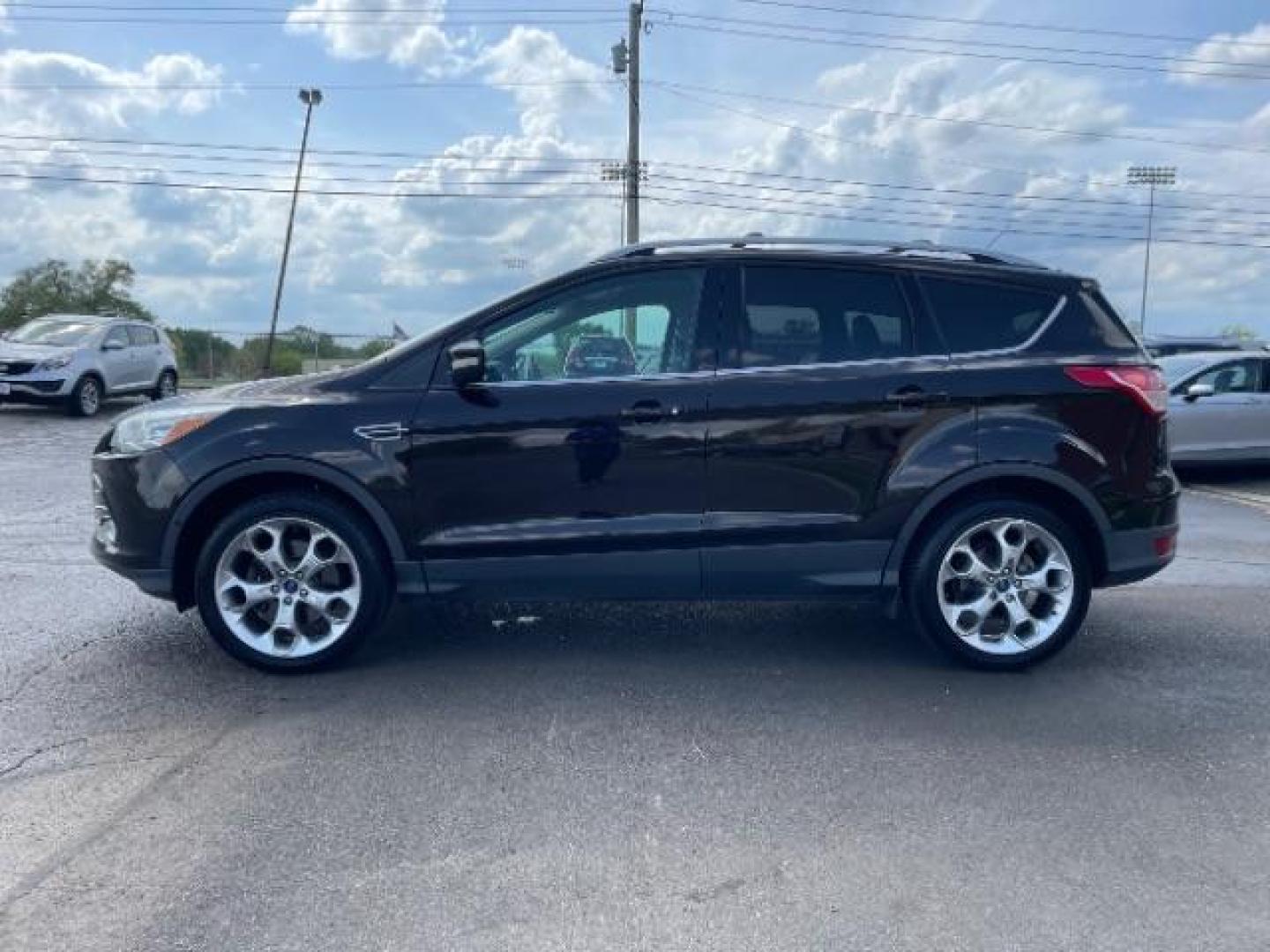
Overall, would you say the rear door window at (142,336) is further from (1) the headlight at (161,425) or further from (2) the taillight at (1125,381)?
(2) the taillight at (1125,381)

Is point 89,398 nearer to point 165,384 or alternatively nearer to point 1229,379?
point 165,384

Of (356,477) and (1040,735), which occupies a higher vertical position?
(356,477)

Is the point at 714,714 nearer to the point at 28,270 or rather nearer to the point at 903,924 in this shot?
the point at 903,924

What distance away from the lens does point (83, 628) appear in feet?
18.4

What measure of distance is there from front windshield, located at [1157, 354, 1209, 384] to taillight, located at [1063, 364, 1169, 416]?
8.58 meters

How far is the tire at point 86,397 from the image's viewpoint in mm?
18297

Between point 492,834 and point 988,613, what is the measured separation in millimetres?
2695

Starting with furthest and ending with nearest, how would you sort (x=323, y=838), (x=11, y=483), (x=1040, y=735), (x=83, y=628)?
(x=11, y=483)
(x=83, y=628)
(x=1040, y=735)
(x=323, y=838)

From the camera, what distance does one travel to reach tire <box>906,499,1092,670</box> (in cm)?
499

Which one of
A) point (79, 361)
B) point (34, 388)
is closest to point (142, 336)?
point (79, 361)

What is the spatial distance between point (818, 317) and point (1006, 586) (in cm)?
152

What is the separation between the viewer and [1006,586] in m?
5.04

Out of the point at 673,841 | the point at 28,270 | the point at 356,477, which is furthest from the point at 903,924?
the point at 28,270

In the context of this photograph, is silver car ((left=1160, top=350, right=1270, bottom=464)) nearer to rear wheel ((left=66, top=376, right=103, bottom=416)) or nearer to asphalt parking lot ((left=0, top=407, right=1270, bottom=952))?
asphalt parking lot ((left=0, top=407, right=1270, bottom=952))
